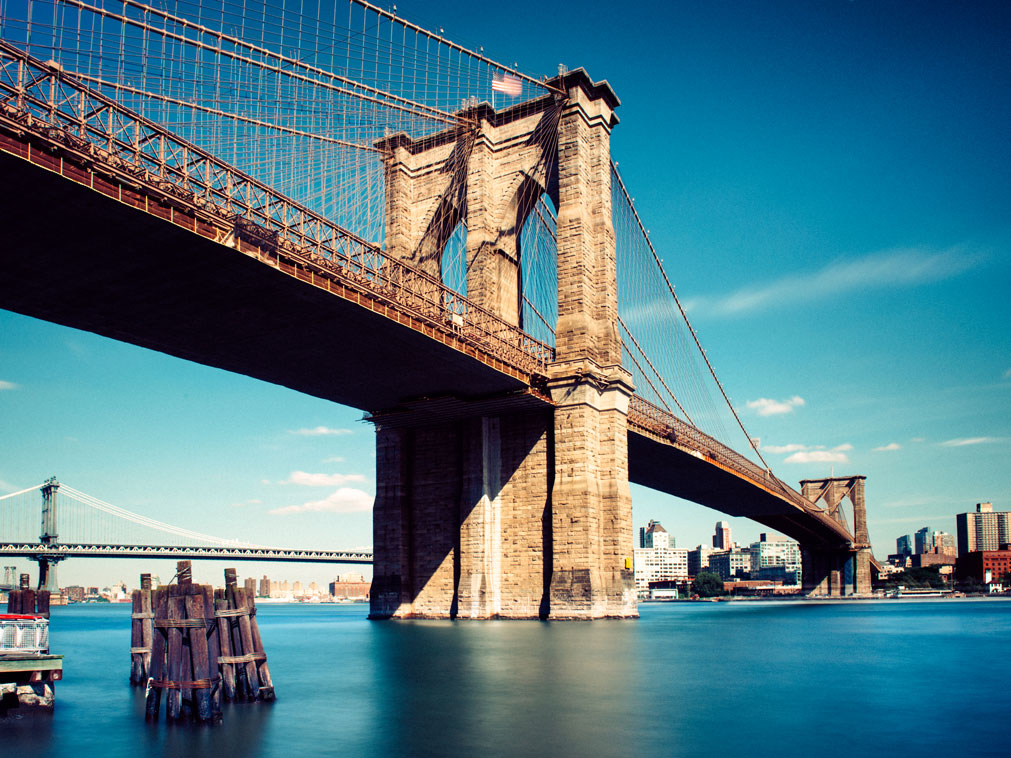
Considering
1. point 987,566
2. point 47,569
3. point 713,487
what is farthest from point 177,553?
point 987,566

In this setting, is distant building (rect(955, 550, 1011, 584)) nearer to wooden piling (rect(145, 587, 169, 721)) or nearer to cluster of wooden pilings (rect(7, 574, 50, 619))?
cluster of wooden pilings (rect(7, 574, 50, 619))

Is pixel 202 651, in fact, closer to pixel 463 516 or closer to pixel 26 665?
pixel 26 665

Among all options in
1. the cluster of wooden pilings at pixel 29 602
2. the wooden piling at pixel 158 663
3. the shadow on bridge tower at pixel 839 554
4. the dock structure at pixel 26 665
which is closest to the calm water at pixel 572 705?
the wooden piling at pixel 158 663

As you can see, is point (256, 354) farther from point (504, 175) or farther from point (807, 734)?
point (807, 734)

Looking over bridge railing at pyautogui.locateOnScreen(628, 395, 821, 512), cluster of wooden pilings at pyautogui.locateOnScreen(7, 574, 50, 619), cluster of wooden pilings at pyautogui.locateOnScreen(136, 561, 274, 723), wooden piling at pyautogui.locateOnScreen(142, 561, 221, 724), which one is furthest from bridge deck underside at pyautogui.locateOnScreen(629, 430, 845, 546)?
wooden piling at pyautogui.locateOnScreen(142, 561, 221, 724)

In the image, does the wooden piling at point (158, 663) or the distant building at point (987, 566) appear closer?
the wooden piling at point (158, 663)

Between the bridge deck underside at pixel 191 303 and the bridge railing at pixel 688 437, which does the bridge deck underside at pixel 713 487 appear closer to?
the bridge railing at pixel 688 437
